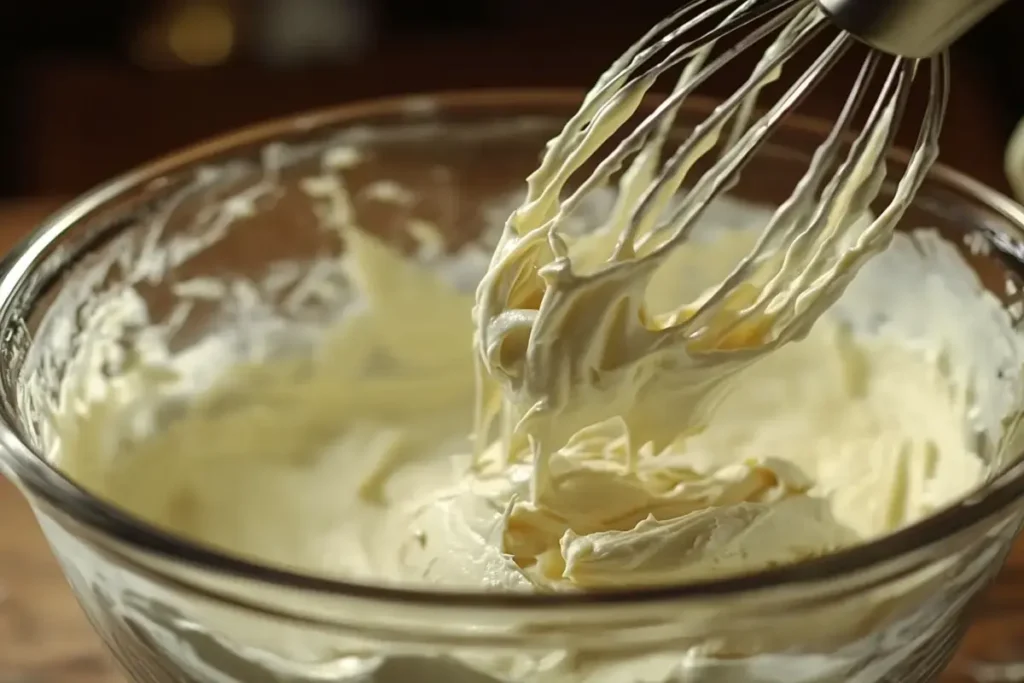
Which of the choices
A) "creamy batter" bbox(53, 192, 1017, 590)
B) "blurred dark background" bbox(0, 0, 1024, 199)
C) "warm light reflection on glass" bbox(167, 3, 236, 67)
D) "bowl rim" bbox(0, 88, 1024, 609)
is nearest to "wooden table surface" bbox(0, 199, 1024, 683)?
"creamy batter" bbox(53, 192, 1017, 590)

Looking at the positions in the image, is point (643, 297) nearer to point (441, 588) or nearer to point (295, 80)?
point (441, 588)

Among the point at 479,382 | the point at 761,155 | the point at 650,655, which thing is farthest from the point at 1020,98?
the point at 650,655

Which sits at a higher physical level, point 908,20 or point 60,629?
point 908,20

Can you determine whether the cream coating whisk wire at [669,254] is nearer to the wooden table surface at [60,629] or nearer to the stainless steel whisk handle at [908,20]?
the stainless steel whisk handle at [908,20]

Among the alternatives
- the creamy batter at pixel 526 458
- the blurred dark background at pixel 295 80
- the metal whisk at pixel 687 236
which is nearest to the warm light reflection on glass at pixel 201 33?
the blurred dark background at pixel 295 80

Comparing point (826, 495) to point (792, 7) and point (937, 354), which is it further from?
point (792, 7)

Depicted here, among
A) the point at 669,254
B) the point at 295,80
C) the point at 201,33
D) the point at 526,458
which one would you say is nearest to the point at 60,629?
the point at 526,458
